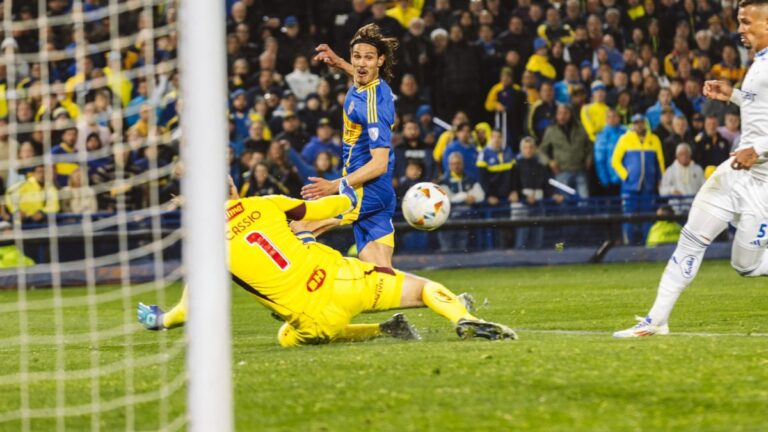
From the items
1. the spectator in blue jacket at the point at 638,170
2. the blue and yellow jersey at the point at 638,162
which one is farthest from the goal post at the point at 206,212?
the blue and yellow jersey at the point at 638,162

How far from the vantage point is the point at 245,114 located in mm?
18203

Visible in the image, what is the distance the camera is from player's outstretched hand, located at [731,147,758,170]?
8.68m

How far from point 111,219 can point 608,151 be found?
11.0m

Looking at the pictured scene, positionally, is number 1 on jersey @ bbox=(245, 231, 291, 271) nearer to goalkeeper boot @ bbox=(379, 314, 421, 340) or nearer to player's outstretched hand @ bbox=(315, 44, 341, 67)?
goalkeeper boot @ bbox=(379, 314, 421, 340)

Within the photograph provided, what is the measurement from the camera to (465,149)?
18484 mm

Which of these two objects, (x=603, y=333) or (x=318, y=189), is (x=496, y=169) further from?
(x=318, y=189)

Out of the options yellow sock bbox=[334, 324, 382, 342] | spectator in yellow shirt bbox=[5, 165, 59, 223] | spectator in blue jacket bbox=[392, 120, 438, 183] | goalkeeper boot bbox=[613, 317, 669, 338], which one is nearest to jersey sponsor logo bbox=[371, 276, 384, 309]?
yellow sock bbox=[334, 324, 382, 342]

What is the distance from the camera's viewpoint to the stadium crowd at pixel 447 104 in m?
16.6

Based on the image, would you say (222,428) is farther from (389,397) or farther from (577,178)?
(577,178)

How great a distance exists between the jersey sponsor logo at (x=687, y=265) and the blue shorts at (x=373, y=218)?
2.48m

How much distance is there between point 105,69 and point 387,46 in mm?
7051

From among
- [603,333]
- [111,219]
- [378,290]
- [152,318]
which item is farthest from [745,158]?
[111,219]

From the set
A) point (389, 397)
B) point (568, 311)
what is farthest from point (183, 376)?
point (568, 311)

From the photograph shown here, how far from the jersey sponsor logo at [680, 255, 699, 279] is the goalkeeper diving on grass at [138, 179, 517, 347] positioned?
1249 millimetres
